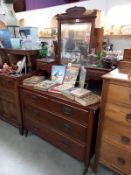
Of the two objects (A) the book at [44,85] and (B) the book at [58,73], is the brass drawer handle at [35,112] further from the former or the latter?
(B) the book at [58,73]

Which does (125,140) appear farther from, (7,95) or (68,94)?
(7,95)

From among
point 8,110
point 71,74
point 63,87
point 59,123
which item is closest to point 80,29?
point 71,74

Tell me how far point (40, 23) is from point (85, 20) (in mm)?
2198

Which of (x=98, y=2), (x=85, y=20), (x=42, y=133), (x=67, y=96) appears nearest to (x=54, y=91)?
(x=67, y=96)

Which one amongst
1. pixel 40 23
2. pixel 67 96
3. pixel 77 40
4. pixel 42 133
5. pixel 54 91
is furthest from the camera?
pixel 40 23

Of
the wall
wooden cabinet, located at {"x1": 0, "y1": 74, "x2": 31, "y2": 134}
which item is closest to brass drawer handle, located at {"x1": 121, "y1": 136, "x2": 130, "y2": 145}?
wooden cabinet, located at {"x1": 0, "y1": 74, "x2": 31, "y2": 134}

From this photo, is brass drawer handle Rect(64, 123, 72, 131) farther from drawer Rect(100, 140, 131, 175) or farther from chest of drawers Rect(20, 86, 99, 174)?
drawer Rect(100, 140, 131, 175)

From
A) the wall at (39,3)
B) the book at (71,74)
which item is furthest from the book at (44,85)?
the wall at (39,3)

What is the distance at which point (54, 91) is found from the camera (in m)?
1.45

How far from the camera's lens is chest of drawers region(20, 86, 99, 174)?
4.08 ft

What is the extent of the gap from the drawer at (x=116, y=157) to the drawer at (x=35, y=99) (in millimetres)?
699

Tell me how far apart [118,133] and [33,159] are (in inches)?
40.0

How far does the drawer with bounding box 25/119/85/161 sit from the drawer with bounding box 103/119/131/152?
1.03 feet

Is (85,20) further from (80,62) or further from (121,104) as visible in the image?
(121,104)
